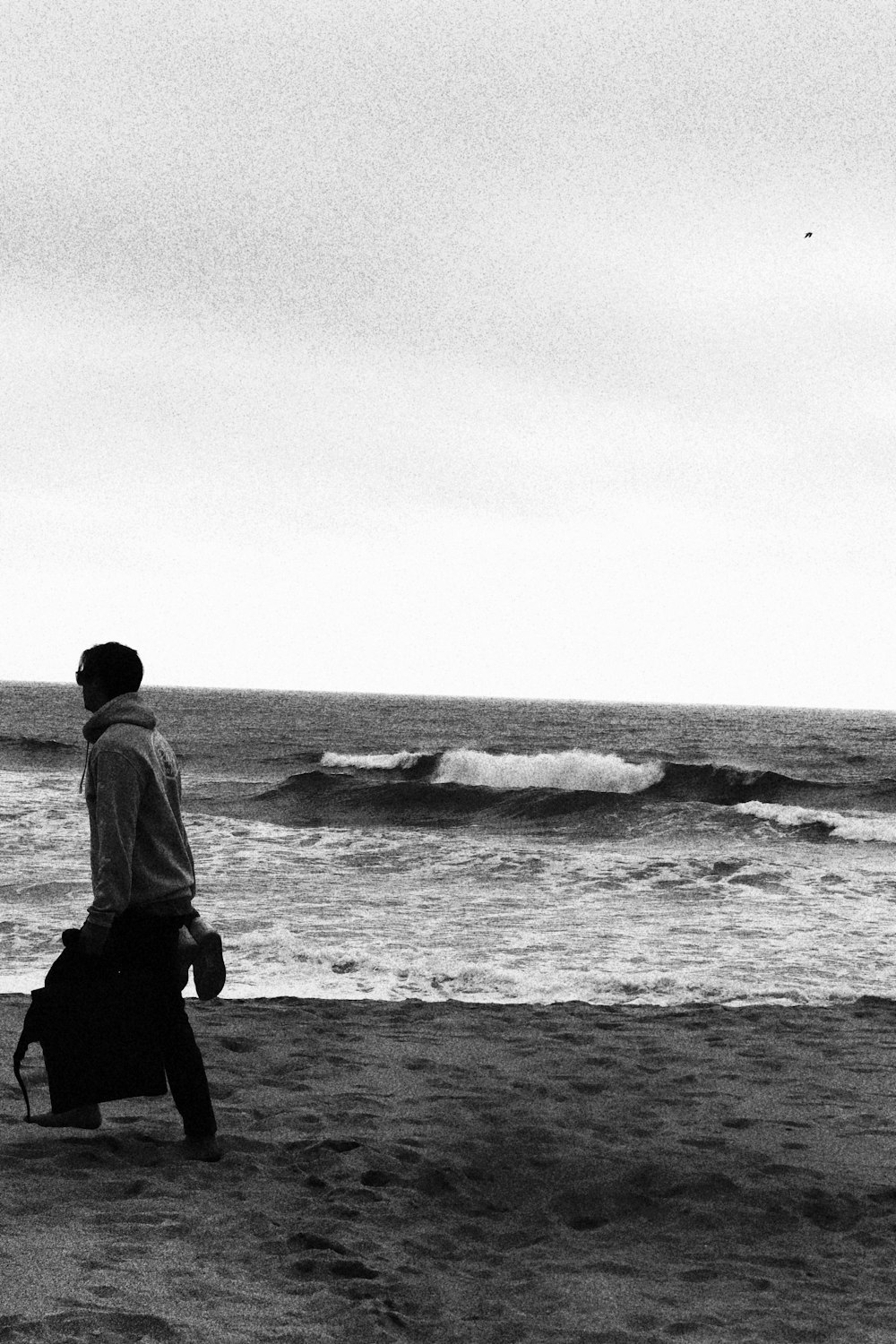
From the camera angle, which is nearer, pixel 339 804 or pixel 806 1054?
pixel 806 1054

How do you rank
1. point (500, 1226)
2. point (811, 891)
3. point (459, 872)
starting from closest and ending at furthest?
point (500, 1226), point (811, 891), point (459, 872)

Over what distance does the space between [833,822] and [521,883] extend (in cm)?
926

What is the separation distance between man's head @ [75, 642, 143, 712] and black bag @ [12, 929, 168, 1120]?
869mm

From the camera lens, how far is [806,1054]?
638 centimetres

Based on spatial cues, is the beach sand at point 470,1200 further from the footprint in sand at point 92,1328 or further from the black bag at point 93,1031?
the black bag at point 93,1031

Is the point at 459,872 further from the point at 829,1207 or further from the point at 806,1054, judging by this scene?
the point at 829,1207

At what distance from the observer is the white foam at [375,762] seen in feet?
120

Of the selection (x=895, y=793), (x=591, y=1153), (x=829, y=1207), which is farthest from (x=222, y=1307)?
(x=895, y=793)

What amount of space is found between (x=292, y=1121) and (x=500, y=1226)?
1.27 metres

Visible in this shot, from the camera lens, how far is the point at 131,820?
155 inches

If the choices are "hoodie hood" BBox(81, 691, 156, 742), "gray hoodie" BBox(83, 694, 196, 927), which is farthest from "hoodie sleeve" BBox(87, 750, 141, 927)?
"hoodie hood" BBox(81, 691, 156, 742)

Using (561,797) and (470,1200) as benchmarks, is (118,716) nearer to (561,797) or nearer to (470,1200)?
(470,1200)

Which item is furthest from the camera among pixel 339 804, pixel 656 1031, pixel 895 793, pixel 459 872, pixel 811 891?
pixel 895 793

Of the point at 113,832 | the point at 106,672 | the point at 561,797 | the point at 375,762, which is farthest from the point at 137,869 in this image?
the point at 375,762
